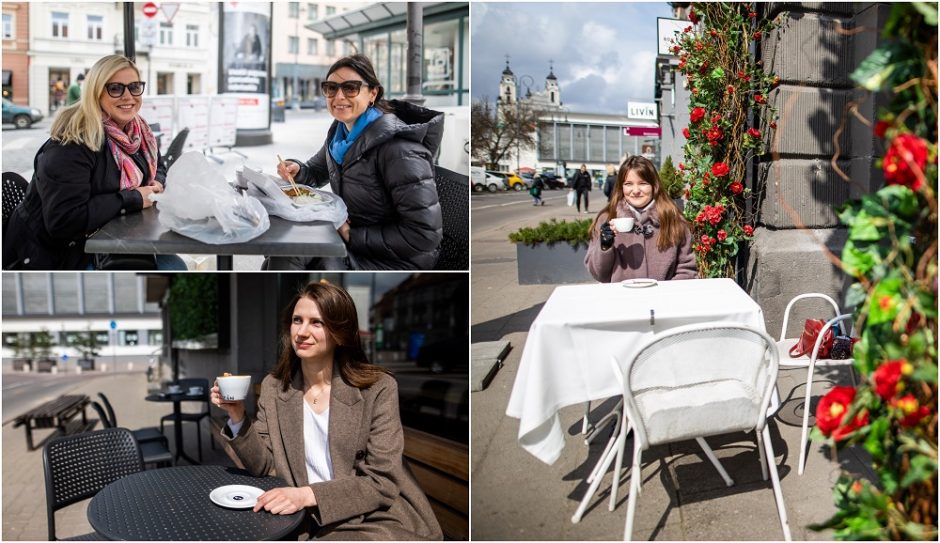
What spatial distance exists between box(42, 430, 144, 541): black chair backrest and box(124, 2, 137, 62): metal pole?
71.7 inches

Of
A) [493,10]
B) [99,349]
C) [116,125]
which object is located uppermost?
[493,10]

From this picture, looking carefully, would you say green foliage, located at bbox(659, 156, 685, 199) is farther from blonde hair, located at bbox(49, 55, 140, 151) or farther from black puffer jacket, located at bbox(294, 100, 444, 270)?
blonde hair, located at bbox(49, 55, 140, 151)

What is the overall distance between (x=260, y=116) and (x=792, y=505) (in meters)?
3.30

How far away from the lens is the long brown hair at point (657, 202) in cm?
384

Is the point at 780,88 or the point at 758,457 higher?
the point at 780,88

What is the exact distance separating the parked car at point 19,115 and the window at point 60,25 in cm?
39

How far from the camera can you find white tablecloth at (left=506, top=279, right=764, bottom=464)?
2.86 metres

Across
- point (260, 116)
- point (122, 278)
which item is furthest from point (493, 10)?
point (122, 278)

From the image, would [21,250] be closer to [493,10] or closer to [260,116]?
[260,116]

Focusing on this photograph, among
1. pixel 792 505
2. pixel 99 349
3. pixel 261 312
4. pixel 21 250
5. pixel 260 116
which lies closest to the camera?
pixel 792 505

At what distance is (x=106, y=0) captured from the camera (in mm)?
3869

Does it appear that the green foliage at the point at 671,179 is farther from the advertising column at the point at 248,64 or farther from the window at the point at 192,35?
the window at the point at 192,35

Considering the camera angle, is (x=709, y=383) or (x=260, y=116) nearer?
(x=709, y=383)

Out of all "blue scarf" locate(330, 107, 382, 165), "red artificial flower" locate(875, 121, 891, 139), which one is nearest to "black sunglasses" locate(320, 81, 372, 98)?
"blue scarf" locate(330, 107, 382, 165)
